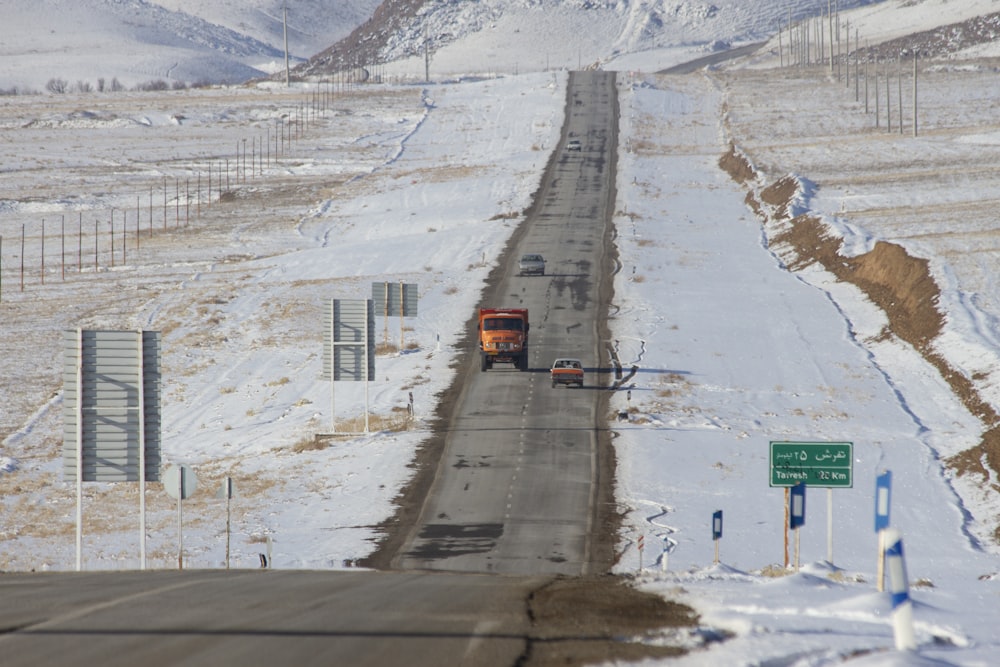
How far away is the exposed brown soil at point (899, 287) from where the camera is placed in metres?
38.2

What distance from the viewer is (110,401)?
24.1 meters

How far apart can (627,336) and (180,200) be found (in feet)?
216

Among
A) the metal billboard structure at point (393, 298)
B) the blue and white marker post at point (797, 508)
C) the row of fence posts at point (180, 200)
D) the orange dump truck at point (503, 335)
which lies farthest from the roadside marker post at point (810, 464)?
the row of fence posts at point (180, 200)

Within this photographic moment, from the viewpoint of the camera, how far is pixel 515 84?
174 m

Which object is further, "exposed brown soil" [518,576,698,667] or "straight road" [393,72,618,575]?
"straight road" [393,72,618,575]

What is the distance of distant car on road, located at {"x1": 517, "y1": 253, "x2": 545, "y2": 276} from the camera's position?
226 ft

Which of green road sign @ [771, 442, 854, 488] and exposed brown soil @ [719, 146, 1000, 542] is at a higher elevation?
exposed brown soil @ [719, 146, 1000, 542]

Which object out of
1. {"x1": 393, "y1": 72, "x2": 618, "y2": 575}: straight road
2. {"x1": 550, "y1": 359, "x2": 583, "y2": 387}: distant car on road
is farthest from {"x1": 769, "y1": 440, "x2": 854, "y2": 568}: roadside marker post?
{"x1": 550, "y1": 359, "x2": 583, "y2": 387}: distant car on road

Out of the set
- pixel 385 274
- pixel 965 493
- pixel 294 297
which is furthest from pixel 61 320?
pixel 965 493

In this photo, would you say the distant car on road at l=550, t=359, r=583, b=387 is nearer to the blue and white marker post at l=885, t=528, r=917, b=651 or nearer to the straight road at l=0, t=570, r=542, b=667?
the straight road at l=0, t=570, r=542, b=667

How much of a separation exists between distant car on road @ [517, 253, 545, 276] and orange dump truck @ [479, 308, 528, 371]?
19.6 meters

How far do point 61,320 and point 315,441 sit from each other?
29.1 m

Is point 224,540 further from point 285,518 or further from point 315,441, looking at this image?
point 315,441

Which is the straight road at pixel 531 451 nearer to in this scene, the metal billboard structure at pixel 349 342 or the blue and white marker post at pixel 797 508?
the metal billboard structure at pixel 349 342
